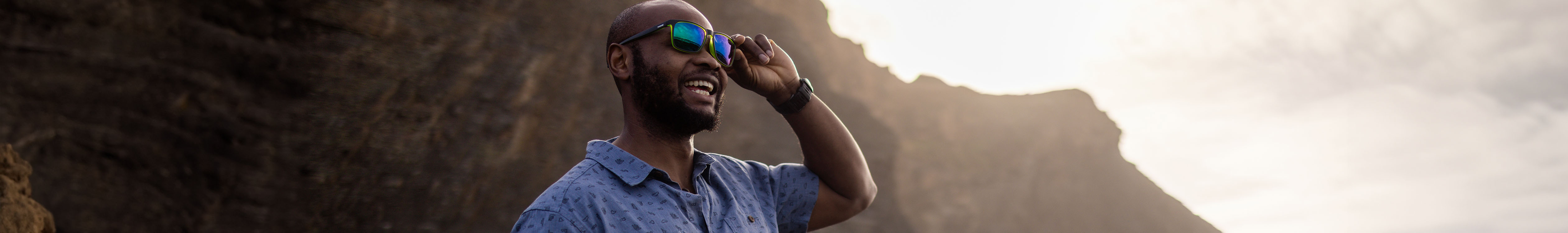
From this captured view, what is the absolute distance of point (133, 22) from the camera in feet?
24.8

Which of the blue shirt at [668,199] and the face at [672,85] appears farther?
the face at [672,85]

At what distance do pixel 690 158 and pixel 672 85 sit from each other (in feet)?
0.87

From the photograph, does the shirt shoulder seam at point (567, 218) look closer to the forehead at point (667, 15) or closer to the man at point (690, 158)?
the man at point (690, 158)

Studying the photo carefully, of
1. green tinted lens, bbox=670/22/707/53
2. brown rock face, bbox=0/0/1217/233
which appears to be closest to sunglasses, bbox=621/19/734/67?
green tinted lens, bbox=670/22/707/53

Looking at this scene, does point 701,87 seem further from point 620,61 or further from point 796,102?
point 796,102

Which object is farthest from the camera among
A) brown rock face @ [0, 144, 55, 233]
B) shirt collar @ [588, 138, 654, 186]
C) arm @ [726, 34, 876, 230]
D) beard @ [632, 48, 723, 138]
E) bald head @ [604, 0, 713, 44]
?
brown rock face @ [0, 144, 55, 233]

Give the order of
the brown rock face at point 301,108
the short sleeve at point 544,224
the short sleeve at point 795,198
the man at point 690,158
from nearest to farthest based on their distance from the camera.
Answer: the short sleeve at point 544,224, the man at point 690,158, the short sleeve at point 795,198, the brown rock face at point 301,108

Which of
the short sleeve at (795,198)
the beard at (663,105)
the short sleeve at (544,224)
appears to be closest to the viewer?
the short sleeve at (544,224)

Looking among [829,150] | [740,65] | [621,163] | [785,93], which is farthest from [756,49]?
[621,163]

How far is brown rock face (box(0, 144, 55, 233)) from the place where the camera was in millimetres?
6473

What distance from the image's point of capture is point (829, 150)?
249 centimetres

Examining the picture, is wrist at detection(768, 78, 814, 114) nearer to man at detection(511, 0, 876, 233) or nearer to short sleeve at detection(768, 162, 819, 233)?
man at detection(511, 0, 876, 233)

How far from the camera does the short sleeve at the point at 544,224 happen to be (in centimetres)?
170

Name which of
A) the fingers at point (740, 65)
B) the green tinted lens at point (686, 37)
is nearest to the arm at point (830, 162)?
the fingers at point (740, 65)
